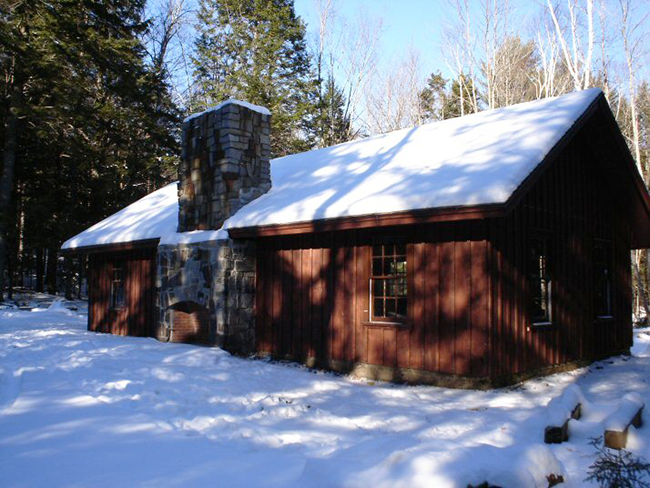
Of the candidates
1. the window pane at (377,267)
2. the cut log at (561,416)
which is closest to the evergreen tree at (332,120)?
the window pane at (377,267)

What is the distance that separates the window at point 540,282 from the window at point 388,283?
220cm

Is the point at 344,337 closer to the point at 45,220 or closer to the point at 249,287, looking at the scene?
the point at 249,287

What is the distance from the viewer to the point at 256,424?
5852 millimetres

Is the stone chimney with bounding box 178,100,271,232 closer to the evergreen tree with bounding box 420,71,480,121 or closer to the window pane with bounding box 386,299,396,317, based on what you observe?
the window pane with bounding box 386,299,396,317

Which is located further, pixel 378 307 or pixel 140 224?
pixel 140 224

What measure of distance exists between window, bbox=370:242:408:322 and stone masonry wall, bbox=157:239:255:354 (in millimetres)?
3012

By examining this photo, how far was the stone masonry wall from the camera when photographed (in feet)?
35.6

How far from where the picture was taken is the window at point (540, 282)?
931cm

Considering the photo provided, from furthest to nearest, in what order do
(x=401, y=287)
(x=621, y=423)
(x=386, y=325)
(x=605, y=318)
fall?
(x=605, y=318)
(x=401, y=287)
(x=386, y=325)
(x=621, y=423)

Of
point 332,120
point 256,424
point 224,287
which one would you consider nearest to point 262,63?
point 332,120

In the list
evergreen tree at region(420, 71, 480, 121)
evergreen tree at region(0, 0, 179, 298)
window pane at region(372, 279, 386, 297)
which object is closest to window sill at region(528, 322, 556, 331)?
window pane at region(372, 279, 386, 297)

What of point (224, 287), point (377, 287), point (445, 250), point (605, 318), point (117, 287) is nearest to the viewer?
point (445, 250)

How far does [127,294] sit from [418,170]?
8.90 m

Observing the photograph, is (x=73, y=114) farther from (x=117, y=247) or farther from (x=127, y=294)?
(x=127, y=294)
